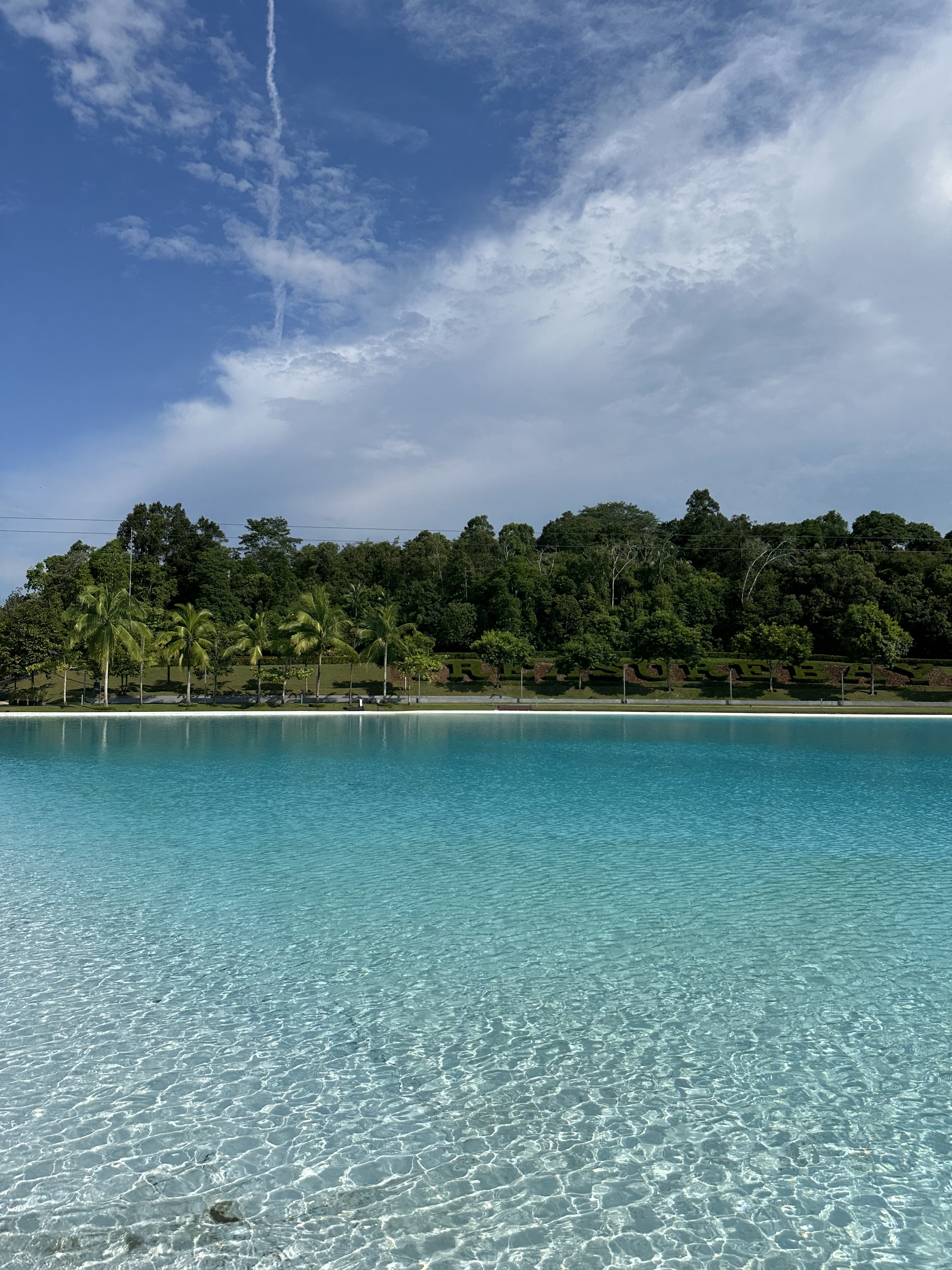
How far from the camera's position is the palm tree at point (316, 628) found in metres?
46.3

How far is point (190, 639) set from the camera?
47156 millimetres

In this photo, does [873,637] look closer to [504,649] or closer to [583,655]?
[583,655]

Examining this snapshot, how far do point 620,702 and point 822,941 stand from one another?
38863 millimetres

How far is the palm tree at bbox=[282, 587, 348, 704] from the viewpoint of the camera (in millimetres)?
46312

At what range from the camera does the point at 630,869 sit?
39.3 feet

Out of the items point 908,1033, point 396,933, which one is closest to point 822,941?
point 908,1033

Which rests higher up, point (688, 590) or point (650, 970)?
point (688, 590)

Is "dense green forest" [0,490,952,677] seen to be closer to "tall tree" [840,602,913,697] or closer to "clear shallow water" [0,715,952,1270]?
"tall tree" [840,602,913,697]

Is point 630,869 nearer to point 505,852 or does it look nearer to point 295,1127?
point 505,852

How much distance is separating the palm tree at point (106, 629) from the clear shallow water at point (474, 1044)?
30.8 meters

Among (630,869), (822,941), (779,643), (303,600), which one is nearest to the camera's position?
(822,941)

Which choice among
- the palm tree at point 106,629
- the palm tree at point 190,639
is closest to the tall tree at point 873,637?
the palm tree at point 190,639

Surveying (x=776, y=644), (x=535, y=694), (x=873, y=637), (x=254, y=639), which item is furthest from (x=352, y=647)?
(x=873, y=637)

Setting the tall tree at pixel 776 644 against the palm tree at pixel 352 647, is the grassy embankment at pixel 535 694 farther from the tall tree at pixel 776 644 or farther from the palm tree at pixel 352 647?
the tall tree at pixel 776 644
